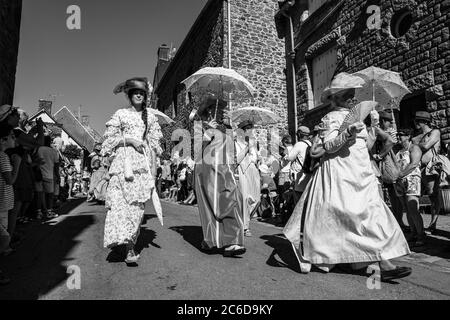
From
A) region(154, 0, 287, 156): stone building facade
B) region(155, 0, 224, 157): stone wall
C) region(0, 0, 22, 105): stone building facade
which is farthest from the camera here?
region(155, 0, 224, 157): stone wall

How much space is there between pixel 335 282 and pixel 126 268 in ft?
6.97

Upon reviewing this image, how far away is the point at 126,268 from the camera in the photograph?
3609 mm

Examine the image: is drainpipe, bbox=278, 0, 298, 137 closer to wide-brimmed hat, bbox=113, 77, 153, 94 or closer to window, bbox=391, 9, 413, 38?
window, bbox=391, 9, 413, 38

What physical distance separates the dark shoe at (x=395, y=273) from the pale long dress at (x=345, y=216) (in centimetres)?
13

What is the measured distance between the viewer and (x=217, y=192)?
4.40 meters

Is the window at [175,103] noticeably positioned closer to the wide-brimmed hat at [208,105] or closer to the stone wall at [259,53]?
the stone wall at [259,53]

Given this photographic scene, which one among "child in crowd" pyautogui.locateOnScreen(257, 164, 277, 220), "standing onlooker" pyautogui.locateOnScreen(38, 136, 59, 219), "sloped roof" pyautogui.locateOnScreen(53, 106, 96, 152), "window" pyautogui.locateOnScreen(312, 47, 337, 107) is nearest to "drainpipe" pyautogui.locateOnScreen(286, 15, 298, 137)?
"window" pyautogui.locateOnScreen(312, 47, 337, 107)

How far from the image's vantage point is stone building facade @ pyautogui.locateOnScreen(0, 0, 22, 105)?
8.82 m

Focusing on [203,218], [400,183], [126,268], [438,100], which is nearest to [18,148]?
[126,268]

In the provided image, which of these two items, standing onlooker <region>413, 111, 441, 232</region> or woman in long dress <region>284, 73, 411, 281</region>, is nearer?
woman in long dress <region>284, 73, 411, 281</region>

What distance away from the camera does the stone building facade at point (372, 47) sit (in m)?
8.08

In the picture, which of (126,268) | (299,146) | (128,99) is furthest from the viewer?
(299,146)

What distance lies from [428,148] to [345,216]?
211cm
